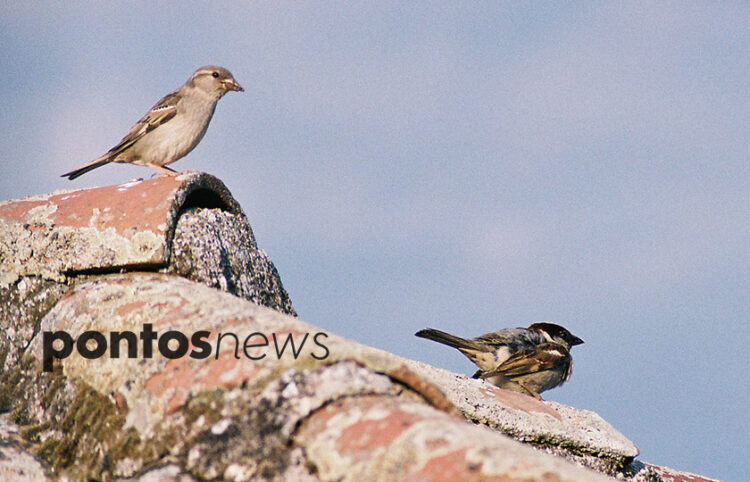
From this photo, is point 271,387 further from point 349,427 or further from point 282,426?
point 349,427

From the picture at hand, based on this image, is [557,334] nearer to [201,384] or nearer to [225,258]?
[225,258]

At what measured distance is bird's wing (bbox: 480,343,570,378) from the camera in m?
8.16

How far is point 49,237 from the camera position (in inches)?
146

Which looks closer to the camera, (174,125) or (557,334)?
(174,125)

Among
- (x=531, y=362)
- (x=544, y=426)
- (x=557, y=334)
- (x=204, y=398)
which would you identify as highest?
(x=557, y=334)

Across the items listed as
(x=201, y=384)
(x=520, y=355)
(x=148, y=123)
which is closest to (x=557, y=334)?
(x=520, y=355)

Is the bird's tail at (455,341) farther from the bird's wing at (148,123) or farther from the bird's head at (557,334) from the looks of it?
the bird's wing at (148,123)

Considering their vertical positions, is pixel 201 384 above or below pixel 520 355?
below

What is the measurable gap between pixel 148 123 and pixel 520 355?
4.20 m

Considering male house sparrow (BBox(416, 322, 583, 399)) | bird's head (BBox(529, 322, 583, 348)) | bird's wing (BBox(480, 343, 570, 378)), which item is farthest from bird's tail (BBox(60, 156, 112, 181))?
bird's head (BBox(529, 322, 583, 348))

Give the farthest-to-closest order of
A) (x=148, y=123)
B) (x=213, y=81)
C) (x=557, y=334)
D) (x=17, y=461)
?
(x=557, y=334), (x=213, y=81), (x=148, y=123), (x=17, y=461)

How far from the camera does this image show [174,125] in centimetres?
743

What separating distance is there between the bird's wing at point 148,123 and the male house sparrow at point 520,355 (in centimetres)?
323

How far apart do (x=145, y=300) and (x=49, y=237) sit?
35.6 inches
